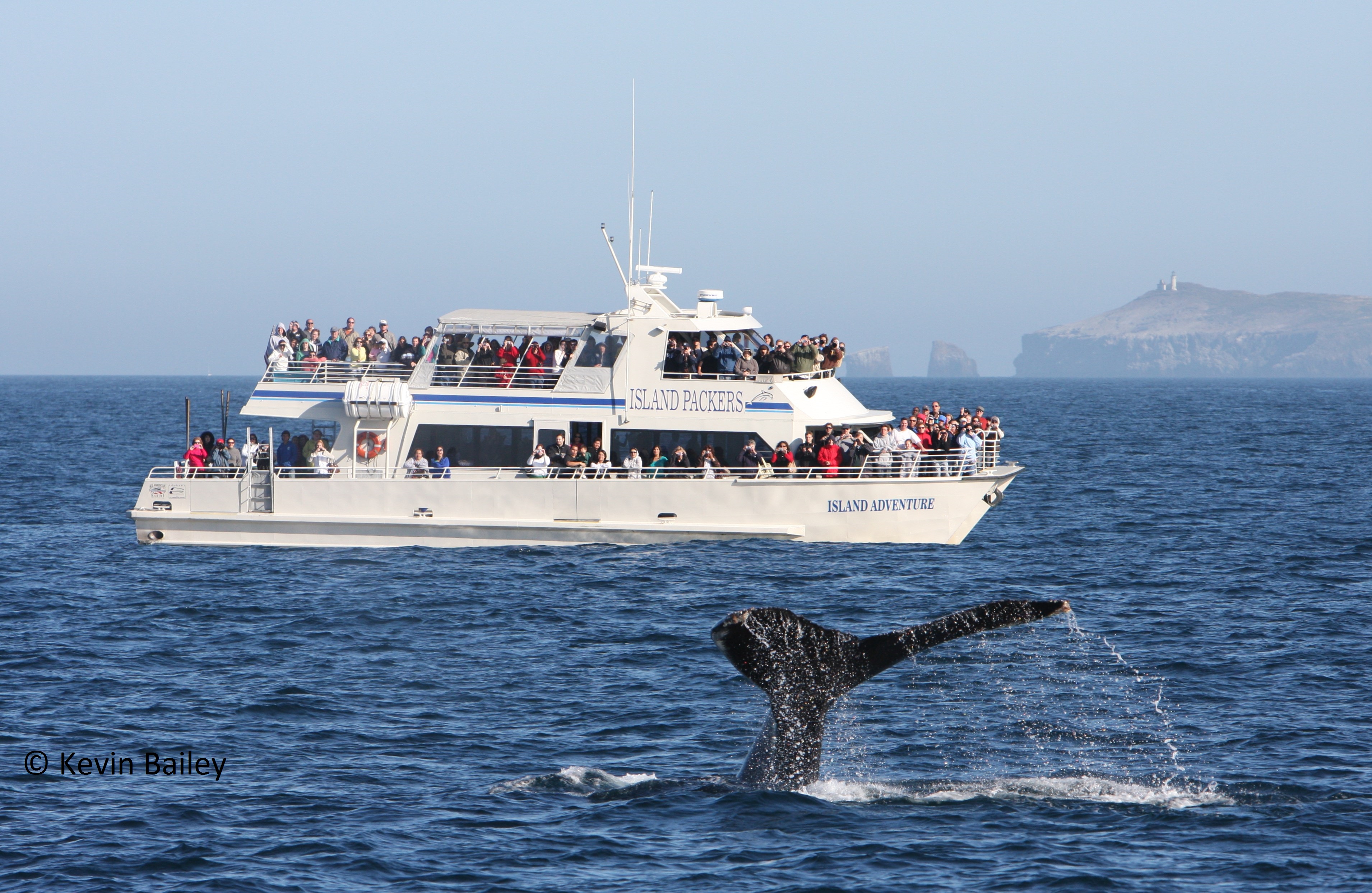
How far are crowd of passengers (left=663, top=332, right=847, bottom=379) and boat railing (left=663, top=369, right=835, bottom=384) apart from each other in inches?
0.4

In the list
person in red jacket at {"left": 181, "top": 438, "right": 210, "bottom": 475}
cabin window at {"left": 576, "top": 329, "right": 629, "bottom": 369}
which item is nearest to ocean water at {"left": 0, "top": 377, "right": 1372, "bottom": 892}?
person in red jacket at {"left": 181, "top": 438, "right": 210, "bottom": 475}

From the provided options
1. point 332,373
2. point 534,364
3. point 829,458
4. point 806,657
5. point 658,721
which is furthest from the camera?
point 332,373

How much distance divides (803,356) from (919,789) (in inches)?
655

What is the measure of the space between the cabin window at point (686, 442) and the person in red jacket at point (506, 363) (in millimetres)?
2623

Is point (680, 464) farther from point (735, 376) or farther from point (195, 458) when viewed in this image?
point (195, 458)

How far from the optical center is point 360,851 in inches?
528

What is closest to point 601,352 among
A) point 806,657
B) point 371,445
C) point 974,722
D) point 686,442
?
point 686,442

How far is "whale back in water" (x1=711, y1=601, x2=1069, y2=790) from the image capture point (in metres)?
11.0

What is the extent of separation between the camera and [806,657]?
39.6ft

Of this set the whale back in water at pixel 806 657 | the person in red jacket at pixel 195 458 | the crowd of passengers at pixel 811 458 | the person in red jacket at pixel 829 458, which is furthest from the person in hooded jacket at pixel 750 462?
the whale back in water at pixel 806 657

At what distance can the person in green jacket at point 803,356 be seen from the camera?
101 feet

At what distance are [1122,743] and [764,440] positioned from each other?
1384 centimetres

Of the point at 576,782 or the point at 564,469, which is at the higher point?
the point at 564,469

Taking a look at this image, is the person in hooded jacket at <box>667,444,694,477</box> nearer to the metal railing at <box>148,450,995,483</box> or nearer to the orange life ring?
the metal railing at <box>148,450,995,483</box>
